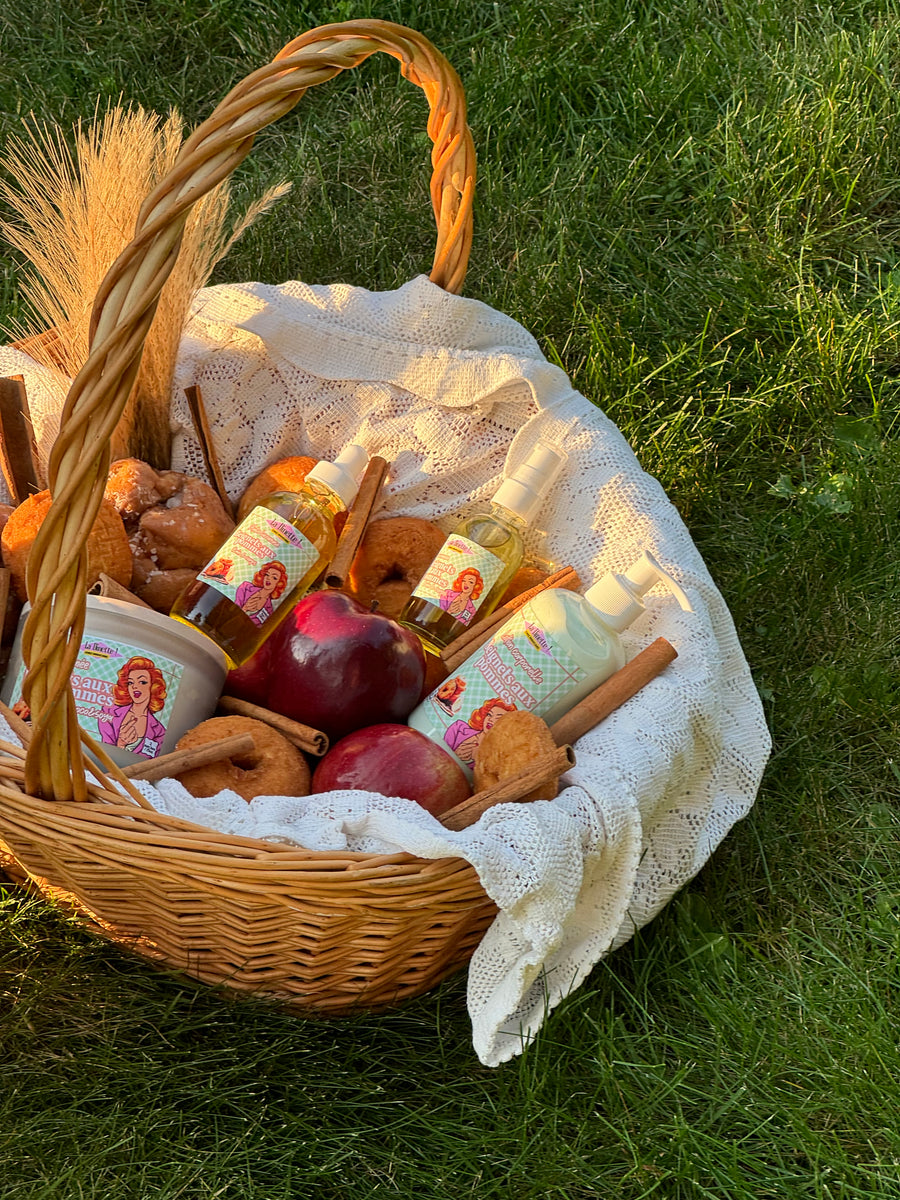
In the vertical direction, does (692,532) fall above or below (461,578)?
below

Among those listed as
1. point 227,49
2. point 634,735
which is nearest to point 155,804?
point 634,735

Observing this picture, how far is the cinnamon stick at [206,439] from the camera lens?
5.85 ft

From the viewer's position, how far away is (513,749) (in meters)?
1.34

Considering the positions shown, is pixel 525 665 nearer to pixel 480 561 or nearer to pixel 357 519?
pixel 480 561

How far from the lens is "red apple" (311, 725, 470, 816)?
135 centimetres

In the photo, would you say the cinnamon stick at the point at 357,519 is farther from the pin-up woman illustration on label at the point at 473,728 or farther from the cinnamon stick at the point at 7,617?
the cinnamon stick at the point at 7,617

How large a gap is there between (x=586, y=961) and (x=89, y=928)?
0.59 meters

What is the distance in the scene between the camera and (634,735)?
1.38m

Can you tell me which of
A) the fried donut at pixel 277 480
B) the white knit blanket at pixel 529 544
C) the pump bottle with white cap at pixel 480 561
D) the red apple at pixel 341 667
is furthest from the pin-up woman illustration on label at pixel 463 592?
the fried donut at pixel 277 480

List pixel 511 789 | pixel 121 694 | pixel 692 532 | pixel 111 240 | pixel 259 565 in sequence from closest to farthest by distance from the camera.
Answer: pixel 511 789, pixel 121 694, pixel 259 565, pixel 111 240, pixel 692 532

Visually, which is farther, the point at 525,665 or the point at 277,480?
the point at 277,480

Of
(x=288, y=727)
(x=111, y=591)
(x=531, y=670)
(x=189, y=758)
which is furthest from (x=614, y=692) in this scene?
(x=111, y=591)

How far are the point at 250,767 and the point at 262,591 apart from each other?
0.23 meters

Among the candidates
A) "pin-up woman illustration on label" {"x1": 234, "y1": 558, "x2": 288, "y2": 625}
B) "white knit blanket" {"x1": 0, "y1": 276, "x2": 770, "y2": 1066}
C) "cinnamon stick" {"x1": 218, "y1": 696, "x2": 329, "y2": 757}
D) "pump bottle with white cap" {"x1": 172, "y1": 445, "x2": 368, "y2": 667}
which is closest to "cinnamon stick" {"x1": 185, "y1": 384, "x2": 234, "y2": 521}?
"white knit blanket" {"x1": 0, "y1": 276, "x2": 770, "y2": 1066}
